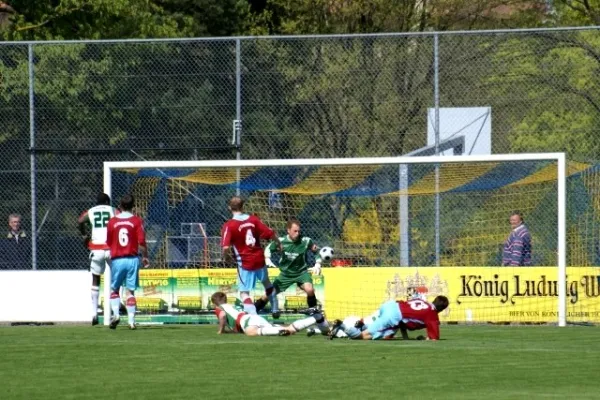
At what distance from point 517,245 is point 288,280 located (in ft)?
13.1

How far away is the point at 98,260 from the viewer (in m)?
23.7

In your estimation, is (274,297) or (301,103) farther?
(301,103)

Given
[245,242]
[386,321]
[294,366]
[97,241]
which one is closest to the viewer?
[294,366]

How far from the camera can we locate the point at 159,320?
967 inches

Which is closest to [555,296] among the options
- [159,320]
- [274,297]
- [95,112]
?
[274,297]

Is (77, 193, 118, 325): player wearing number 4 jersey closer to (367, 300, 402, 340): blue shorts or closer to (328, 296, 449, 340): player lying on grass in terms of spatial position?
(328, 296, 449, 340): player lying on grass

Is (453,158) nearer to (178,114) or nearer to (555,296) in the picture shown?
(555,296)

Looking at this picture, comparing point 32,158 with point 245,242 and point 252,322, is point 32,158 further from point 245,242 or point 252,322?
point 252,322

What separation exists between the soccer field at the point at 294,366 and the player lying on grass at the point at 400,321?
1.02 ft

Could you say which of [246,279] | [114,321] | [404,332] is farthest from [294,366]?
[114,321]

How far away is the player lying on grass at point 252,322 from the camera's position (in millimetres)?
19359

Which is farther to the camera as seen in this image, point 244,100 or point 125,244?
point 244,100

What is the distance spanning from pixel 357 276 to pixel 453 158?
2.54 metres

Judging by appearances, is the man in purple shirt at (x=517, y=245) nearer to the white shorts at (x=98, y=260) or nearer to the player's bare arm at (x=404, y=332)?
the player's bare arm at (x=404, y=332)
